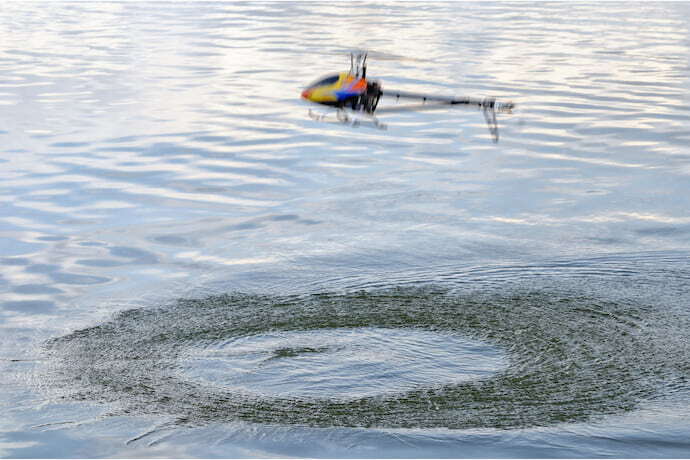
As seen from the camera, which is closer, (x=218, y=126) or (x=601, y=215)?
(x=601, y=215)

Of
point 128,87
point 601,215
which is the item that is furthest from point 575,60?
point 601,215

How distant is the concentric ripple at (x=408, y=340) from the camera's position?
18.5 metres

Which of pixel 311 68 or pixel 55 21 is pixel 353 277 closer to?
pixel 311 68

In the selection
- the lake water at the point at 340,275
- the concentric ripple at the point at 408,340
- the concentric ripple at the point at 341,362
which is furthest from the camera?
the concentric ripple at the point at 341,362

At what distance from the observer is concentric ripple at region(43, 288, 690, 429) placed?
1845 cm

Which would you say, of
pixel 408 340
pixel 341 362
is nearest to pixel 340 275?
pixel 408 340

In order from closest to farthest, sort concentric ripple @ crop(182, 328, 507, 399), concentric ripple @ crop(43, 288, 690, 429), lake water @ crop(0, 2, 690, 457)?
lake water @ crop(0, 2, 690, 457)
concentric ripple @ crop(43, 288, 690, 429)
concentric ripple @ crop(182, 328, 507, 399)

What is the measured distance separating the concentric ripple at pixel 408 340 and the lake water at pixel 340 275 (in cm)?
5

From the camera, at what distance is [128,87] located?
47656 millimetres

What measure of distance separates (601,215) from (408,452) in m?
13.5

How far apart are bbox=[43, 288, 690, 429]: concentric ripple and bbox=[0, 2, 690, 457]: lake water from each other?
5cm

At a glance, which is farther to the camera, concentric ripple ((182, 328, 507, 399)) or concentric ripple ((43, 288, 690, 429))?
concentric ripple ((182, 328, 507, 399))

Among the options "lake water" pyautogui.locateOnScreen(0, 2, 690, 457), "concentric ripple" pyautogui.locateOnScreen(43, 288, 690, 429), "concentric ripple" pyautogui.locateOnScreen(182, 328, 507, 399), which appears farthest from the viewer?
"concentric ripple" pyautogui.locateOnScreen(182, 328, 507, 399)

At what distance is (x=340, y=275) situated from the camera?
79.7ft
